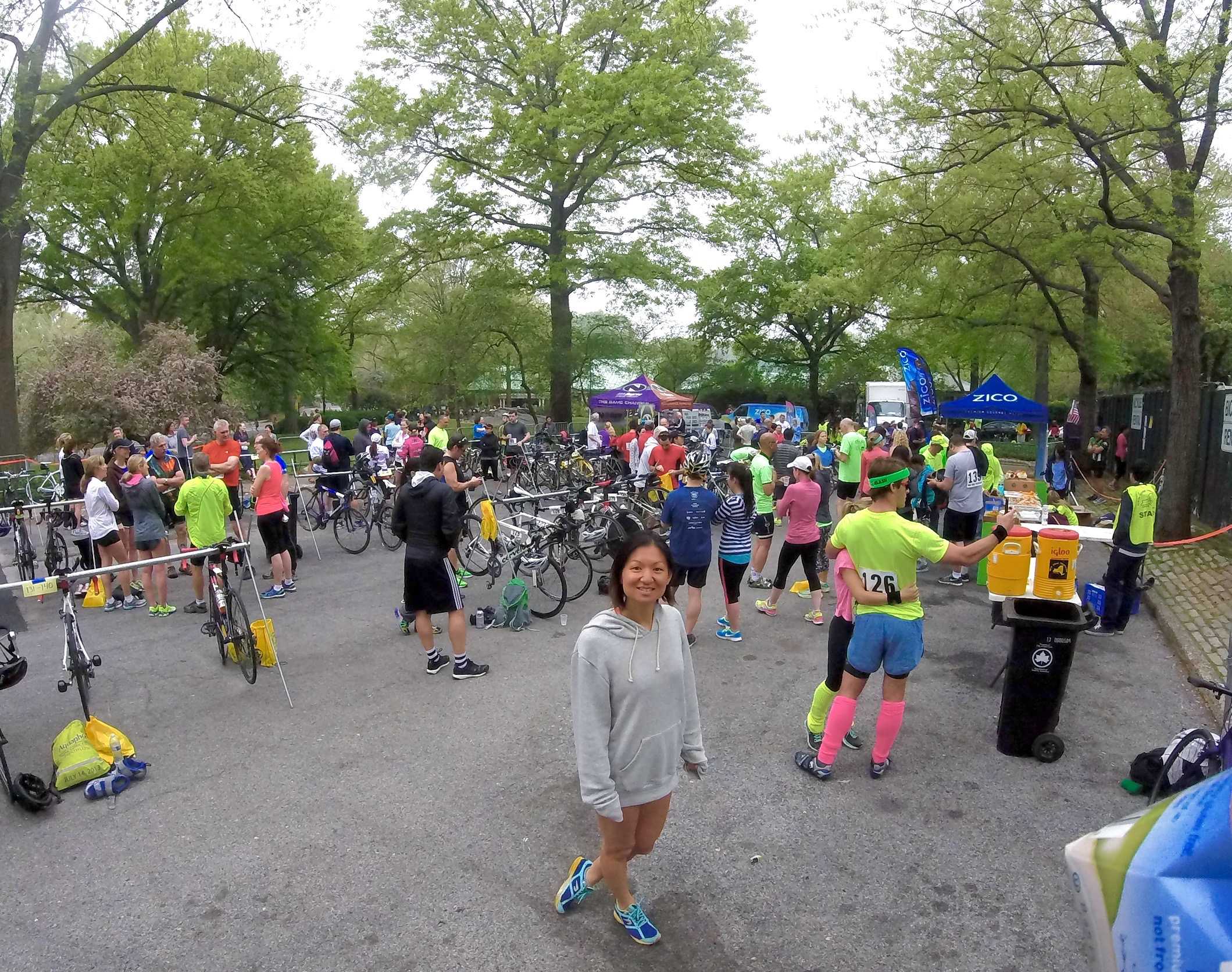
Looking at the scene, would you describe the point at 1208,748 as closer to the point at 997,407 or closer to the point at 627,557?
the point at 627,557

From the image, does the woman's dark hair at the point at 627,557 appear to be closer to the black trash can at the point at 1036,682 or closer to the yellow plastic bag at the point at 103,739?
the black trash can at the point at 1036,682

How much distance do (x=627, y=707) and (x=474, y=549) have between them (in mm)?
6925

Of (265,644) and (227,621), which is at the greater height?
(227,621)

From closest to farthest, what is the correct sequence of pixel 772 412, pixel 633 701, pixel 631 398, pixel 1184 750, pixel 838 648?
pixel 633 701, pixel 1184 750, pixel 838 648, pixel 631 398, pixel 772 412

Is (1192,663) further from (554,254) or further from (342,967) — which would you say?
(554,254)

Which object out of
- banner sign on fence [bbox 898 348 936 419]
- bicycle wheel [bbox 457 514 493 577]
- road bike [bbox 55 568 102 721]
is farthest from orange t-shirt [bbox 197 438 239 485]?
banner sign on fence [bbox 898 348 936 419]

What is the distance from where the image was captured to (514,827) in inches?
160

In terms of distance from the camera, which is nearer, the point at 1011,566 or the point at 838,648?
the point at 838,648

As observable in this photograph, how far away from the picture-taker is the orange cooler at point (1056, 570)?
17.4 ft

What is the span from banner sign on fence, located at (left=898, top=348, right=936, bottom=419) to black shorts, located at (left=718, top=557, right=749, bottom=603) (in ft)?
36.5

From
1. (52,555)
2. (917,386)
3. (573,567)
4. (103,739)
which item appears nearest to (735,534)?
(573,567)

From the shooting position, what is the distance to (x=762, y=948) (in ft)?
10.4

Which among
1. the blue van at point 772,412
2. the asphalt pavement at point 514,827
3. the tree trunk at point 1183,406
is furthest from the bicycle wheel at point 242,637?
the blue van at point 772,412

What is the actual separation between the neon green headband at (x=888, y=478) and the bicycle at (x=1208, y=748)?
150 centimetres
